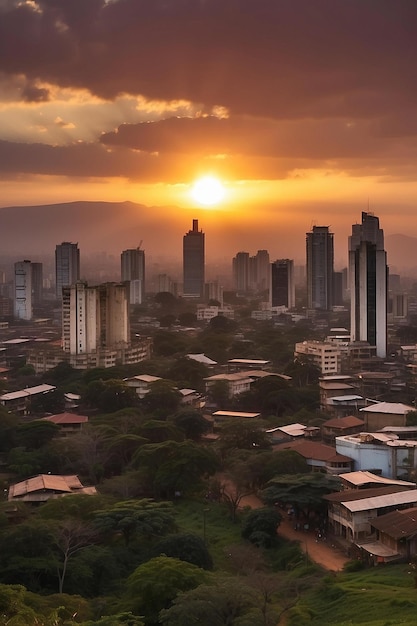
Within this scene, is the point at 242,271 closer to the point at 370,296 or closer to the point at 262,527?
the point at 370,296

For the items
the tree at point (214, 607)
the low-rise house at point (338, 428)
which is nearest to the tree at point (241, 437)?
the low-rise house at point (338, 428)

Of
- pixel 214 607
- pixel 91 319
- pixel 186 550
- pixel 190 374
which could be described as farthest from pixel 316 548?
pixel 91 319

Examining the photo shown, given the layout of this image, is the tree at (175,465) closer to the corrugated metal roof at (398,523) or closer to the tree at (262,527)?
the tree at (262,527)

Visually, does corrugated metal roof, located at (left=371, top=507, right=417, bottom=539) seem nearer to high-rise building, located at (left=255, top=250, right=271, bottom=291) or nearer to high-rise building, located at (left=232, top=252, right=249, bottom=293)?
high-rise building, located at (left=232, top=252, right=249, bottom=293)

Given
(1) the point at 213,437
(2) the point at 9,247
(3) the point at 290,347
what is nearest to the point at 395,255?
(2) the point at 9,247

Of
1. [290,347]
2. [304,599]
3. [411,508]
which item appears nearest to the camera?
[304,599]

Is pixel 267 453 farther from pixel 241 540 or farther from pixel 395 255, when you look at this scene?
pixel 395 255
